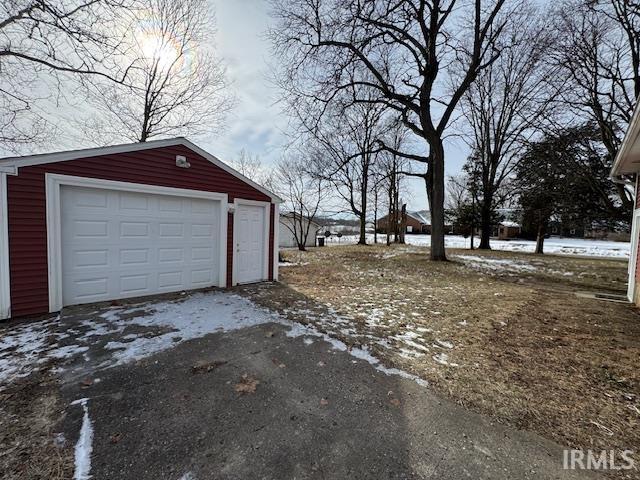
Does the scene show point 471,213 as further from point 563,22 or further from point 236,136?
point 236,136

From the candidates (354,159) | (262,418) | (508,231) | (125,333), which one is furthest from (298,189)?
(508,231)

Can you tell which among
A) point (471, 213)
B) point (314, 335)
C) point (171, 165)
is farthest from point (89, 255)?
point (471, 213)

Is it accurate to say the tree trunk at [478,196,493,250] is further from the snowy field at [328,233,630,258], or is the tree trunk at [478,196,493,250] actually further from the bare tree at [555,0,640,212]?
the bare tree at [555,0,640,212]

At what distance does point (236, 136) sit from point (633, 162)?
14.2 metres

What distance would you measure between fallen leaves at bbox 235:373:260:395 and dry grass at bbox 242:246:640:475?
1.45 metres

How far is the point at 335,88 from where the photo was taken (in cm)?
1114

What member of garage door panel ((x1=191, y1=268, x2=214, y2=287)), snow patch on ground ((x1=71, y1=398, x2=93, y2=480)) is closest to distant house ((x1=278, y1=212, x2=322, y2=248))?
garage door panel ((x1=191, y1=268, x2=214, y2=287))

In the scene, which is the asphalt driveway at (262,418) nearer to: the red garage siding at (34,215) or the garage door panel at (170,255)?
the red garage siding at (34,215)

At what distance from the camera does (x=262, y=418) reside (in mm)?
2246

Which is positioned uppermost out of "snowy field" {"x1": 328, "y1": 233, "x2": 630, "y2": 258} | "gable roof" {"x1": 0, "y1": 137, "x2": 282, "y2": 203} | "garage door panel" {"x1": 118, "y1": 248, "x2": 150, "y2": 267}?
"gable roof" {"x1": 0, "y1": 137, "x2": 282, "y2": 203}

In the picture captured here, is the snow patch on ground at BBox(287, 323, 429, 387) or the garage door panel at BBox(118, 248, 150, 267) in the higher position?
the garage door panel at BBox(118, 248, 150, 267)

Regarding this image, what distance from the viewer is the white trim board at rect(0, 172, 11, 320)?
4125 millimetres

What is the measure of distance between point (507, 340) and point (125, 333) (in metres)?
5.34

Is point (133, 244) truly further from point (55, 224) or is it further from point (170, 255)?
point (55, 224)
